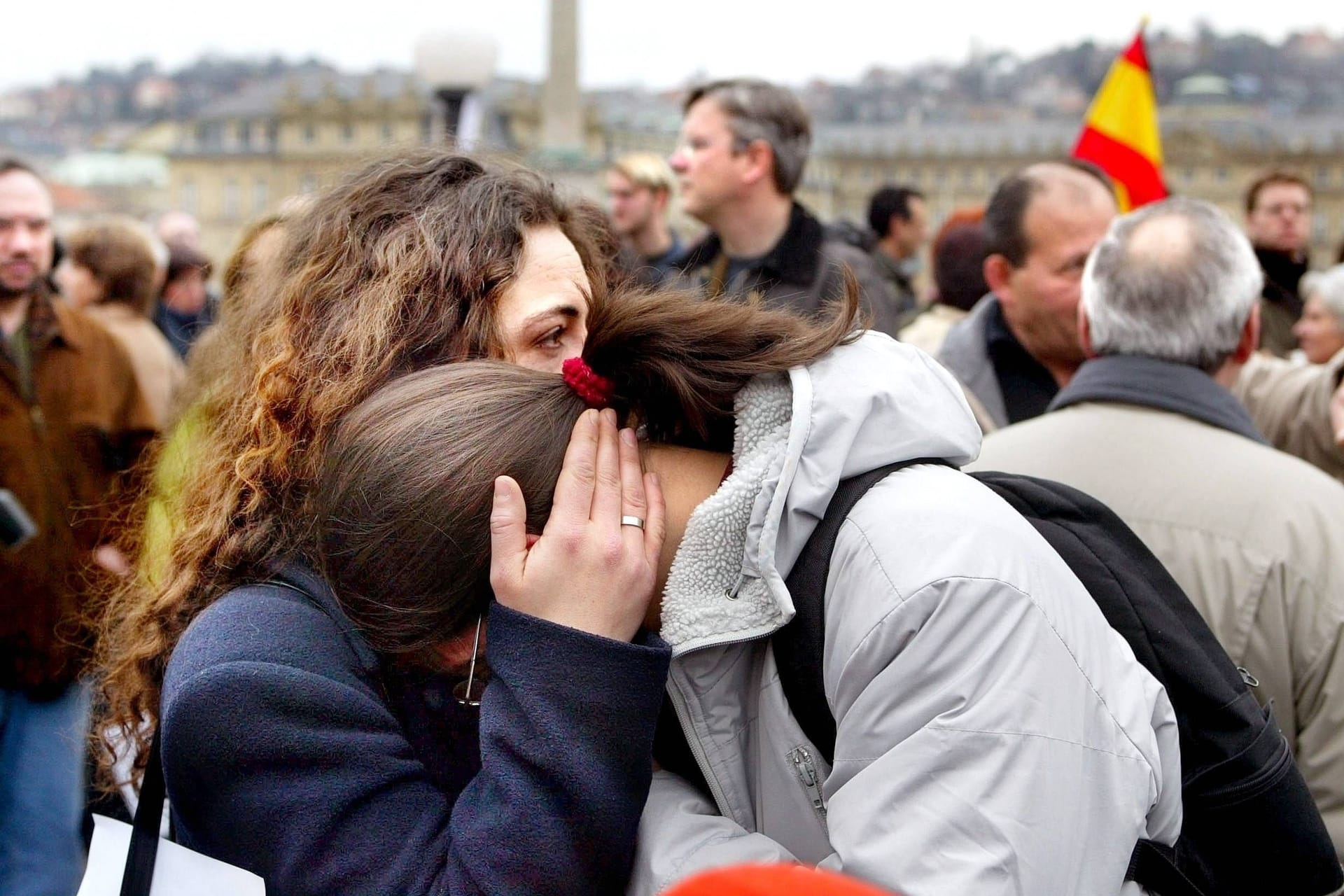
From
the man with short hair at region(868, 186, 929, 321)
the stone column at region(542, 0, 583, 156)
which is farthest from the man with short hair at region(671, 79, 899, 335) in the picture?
the stone column at region(542, 0, 583, 156)

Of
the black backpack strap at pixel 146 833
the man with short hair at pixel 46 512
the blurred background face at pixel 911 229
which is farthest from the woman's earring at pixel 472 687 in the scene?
the blurred background face at pixel 911 229

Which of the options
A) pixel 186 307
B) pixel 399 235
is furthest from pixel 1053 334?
pixel 186 307

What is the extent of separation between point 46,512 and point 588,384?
10.1ft

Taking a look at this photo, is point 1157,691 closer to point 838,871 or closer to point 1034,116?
point 838,871

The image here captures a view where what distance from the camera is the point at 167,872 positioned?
187 centimetres

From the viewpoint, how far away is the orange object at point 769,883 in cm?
94

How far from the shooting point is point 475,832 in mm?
1686

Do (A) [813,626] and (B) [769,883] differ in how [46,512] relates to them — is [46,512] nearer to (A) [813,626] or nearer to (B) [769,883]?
(A) [813,626]

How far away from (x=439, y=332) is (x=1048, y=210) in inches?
98.1

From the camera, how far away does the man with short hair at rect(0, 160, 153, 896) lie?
146 inches

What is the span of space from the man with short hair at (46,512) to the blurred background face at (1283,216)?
5.60 meters

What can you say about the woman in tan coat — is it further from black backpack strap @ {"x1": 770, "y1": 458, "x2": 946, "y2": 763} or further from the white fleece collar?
black backpack strap @ {"x1": 770, "y1": 458, "x2": 946, "y2": 763}

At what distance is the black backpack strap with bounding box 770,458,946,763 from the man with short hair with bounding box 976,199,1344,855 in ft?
3.53

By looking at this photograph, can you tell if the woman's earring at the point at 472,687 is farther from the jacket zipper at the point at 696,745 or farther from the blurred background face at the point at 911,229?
the blurred background face at the point at 911,229
